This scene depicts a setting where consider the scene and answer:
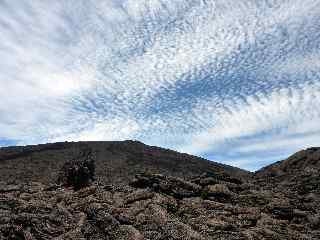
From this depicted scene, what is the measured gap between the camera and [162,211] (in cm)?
2283

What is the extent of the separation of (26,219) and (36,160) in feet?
178

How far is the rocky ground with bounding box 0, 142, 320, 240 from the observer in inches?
779

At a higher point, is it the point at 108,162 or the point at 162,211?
the point at 108,162

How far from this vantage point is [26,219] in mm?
20531

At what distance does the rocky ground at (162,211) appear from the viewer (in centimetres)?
1980

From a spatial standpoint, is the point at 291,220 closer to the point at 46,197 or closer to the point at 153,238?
the point at 153,238

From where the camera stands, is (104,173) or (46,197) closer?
(46,197)

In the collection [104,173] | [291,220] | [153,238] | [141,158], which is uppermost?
[141,158]

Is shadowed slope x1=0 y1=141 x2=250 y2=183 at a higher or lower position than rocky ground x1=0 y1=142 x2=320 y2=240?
higher

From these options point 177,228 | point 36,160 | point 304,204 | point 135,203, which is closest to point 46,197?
point 135,203

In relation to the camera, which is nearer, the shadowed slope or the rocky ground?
the rocky ground

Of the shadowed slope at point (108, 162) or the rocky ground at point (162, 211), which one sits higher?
the shadowed slope at point (108, 162)

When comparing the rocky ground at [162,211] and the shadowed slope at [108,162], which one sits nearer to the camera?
the rocky ground at [162,211]

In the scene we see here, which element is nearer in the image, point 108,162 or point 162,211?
point 162,211
